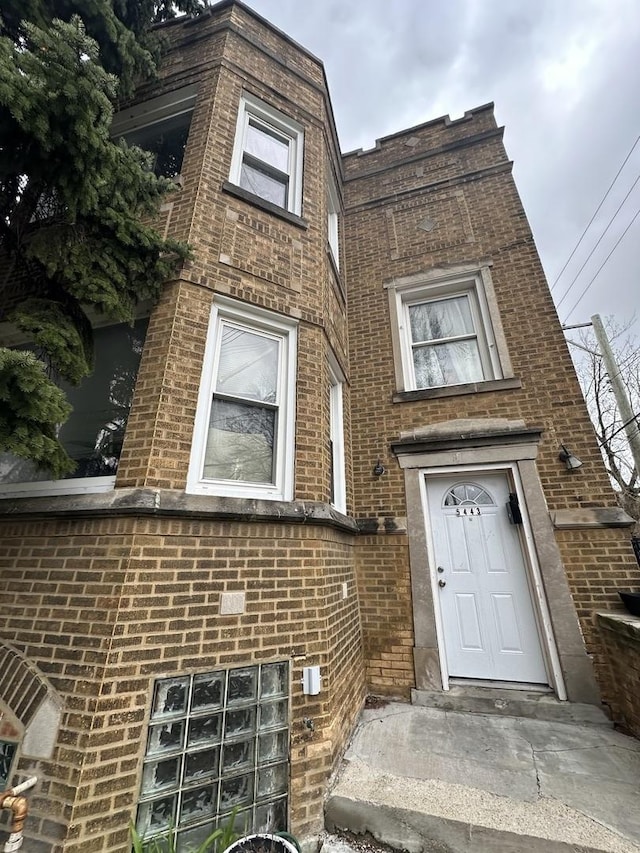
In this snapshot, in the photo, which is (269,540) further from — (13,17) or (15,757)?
(13,17)

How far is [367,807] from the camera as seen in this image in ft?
7.48

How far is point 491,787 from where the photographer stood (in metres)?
2.40

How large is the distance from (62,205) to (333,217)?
4.72 metres

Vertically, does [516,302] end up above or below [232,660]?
above

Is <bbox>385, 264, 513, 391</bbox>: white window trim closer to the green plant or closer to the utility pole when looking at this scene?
the utility pole

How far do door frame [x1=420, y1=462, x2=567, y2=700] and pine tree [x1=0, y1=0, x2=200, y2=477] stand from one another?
3590 millimetres

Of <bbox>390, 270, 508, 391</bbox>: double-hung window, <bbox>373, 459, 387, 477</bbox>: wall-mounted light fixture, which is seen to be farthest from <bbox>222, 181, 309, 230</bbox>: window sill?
<bbox>373, 459, 387, 477</bbox>: wall-mounted light fixture

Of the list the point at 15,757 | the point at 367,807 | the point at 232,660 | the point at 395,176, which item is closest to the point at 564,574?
the point at 367,807

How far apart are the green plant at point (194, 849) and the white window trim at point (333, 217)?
6352 mm

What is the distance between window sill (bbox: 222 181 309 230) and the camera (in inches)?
152

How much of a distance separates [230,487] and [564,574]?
137 inches

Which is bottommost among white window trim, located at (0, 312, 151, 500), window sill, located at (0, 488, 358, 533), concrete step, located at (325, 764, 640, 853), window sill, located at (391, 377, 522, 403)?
concrete step, located at (325, 764, 640, 853)

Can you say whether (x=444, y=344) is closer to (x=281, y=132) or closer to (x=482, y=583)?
(x=482, y=583)

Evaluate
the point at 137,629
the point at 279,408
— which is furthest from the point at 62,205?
the point at 137,629
